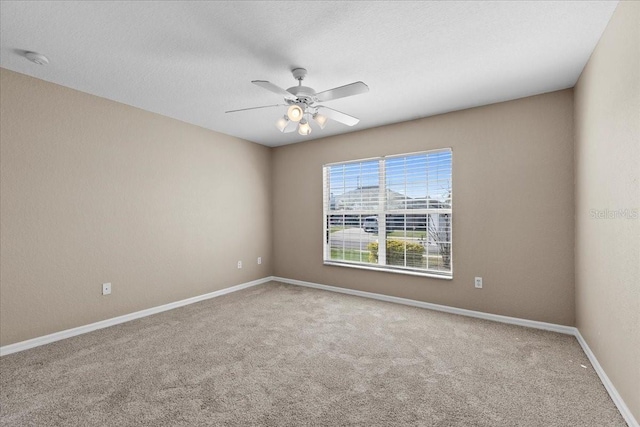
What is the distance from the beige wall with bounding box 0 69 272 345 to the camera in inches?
103

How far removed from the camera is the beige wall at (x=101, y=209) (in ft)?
8.61

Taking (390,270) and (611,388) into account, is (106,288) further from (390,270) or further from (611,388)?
(611,388)

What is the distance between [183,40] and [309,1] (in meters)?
1.02

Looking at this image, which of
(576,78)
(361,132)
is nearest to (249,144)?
(361,132)

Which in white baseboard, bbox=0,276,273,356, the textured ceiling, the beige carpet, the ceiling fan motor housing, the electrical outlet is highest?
the textured ceiling

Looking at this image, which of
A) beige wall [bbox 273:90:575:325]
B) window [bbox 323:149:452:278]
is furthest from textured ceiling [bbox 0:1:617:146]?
window [bbox 323:149:452:278]

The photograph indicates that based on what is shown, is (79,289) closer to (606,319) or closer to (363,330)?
(363,330)

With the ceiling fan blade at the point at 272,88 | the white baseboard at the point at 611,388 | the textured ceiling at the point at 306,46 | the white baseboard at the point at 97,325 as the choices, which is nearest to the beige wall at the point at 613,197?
the white baseboard at the point at 611,388

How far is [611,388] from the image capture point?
193 cm

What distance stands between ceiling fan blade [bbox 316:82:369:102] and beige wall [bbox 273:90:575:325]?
1883 millimetres

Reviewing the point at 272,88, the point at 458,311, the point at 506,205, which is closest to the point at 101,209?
the point at 272,88

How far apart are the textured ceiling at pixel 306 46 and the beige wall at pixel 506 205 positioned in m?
0.36

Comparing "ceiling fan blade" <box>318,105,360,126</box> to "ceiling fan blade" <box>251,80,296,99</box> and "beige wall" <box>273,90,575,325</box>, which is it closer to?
"ceiling fan blade" <box>251,80,296,99</box>

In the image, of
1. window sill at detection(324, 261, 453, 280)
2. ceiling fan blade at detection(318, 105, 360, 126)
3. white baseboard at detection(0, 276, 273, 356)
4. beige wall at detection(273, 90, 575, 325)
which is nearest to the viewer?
white baseboard at detection(0, 276, 273, 356)
